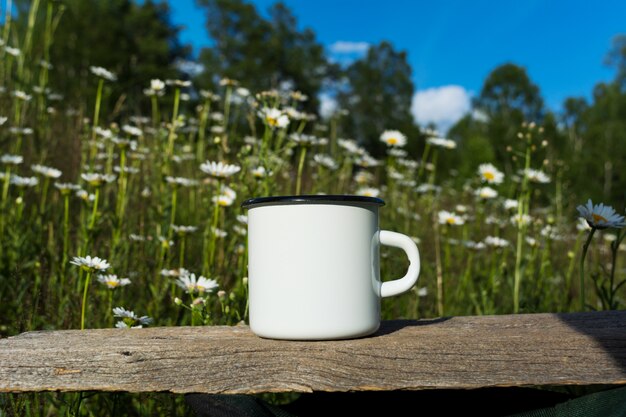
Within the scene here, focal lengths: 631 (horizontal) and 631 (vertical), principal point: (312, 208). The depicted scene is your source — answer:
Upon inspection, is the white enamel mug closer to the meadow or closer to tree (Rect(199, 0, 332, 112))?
the meadow

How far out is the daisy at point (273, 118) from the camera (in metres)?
2.24

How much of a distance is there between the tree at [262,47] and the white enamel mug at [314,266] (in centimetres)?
2941

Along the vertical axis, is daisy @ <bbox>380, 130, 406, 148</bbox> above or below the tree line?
below

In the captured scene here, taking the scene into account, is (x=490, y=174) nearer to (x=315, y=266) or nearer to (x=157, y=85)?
(x=157, y=85)

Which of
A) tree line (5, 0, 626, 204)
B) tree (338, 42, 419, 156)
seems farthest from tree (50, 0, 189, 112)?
tree (338, 42, 419, 156)

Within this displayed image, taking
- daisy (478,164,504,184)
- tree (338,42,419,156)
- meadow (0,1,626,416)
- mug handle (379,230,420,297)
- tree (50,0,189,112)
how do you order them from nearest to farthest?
mug handle (379,230,420,297) → meadow (0,1,626,416) → daisy (478,164,504,184) → tree (50,0,189,112) → tree (338,42,419,156)

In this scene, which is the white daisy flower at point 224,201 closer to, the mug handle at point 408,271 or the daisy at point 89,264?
the daisy at point 89,264

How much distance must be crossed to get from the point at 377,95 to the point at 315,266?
111ft

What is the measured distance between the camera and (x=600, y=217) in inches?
64.8

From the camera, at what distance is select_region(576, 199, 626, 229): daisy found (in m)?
1.62

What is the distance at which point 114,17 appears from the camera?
2684cm

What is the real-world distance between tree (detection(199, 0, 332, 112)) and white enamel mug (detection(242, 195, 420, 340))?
2941cm

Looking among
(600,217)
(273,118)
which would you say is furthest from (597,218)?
(273,118)

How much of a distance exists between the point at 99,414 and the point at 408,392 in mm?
943
